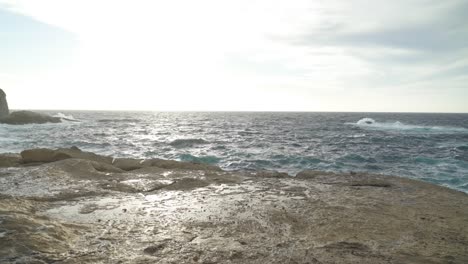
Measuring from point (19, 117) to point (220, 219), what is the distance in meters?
64.3

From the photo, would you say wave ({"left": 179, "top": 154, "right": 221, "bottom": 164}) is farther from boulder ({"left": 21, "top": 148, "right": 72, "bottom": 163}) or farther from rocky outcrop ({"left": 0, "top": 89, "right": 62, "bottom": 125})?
rocky outcrop ({"left": 0, "top": 89, "right": 62, "bottom": 125})

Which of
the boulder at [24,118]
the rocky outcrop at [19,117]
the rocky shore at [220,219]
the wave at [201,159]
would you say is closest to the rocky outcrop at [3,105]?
the rocky outcrop at [19,117]

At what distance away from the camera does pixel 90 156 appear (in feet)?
52.9

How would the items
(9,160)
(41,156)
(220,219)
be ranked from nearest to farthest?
(220,219)
(9,160)
(41,156)

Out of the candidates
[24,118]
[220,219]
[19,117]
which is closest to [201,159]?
[220,219]

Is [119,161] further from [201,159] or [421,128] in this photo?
[421,128]

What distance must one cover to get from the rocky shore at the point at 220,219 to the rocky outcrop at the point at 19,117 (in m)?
54.0

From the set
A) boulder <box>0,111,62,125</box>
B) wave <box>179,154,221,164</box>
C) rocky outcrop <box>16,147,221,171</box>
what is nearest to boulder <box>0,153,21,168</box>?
rocky outcrop <box>16,147,221,171</box>

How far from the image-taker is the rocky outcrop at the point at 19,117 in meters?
56.8

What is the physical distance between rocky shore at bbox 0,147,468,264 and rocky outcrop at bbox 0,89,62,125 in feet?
177

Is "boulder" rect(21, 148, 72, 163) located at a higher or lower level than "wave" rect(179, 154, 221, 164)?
higher

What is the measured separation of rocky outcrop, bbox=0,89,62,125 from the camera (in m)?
56.8

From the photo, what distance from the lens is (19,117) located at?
191 feet

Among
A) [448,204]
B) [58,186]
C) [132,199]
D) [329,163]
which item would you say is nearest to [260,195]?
[132,199]
